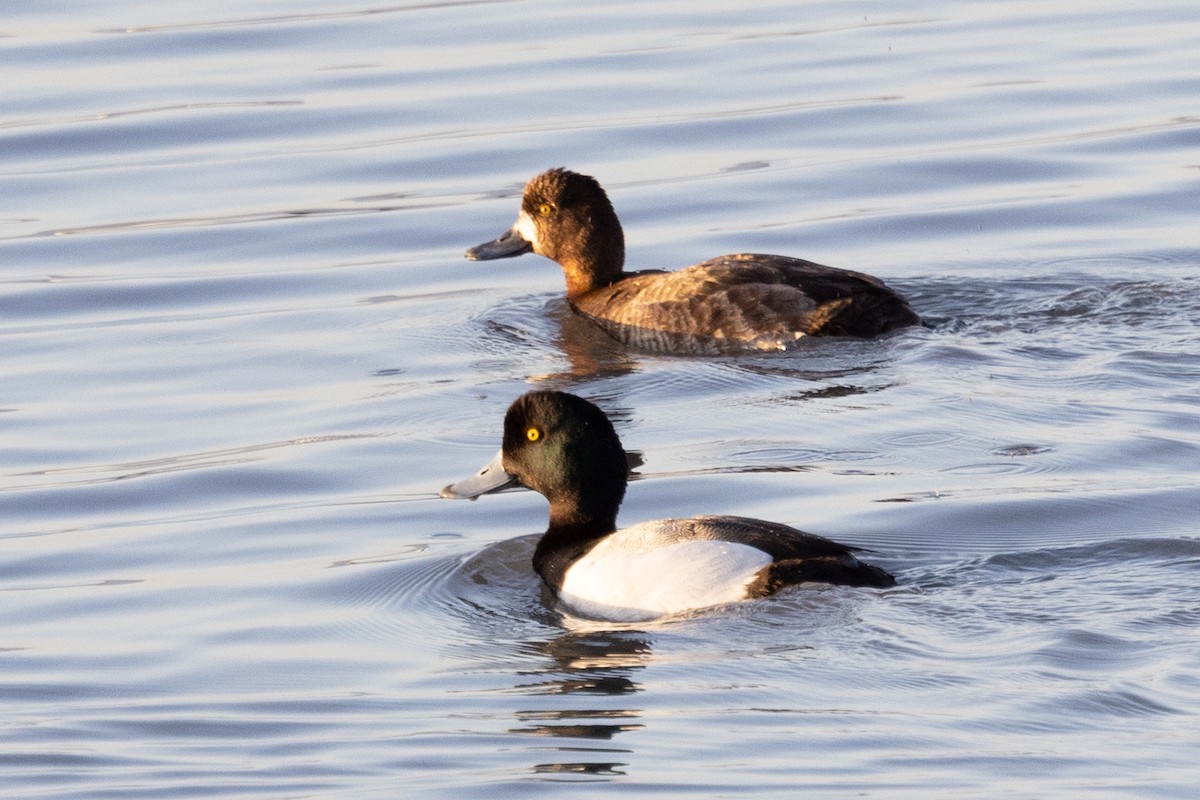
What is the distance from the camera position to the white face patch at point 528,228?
13422 mm

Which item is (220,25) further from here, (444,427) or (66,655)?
(66,655)

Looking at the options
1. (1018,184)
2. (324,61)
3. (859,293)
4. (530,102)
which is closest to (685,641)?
(859,293)

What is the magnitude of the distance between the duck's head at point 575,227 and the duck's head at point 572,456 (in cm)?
434

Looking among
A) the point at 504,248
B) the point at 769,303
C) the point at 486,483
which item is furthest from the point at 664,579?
the point at 504,248

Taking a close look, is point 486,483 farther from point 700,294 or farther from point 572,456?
point 700,294

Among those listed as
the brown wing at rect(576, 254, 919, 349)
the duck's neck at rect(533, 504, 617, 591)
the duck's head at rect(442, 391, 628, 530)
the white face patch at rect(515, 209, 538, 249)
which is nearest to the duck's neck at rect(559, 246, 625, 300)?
the white face patch at rect(515, 209, 538, 249)

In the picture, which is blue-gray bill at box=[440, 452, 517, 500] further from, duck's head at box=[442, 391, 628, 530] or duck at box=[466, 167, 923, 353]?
duck at box=[466, 167, 923, 353]

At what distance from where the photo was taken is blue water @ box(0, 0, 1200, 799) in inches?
273

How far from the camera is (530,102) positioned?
58.7 feet

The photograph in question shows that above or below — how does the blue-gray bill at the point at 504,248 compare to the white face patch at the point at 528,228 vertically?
below

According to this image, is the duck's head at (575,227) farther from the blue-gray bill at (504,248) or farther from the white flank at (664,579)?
the white flank at (664,579)

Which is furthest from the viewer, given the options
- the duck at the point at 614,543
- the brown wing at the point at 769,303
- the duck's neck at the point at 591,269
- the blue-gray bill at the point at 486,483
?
the duck's neck at the point at 591,269

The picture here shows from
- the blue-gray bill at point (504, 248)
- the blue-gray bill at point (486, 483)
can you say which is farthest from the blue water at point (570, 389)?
the blue-gray bill at point (504, 248)

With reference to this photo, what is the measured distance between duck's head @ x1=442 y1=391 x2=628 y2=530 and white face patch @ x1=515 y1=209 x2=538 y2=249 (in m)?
4.66
